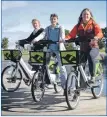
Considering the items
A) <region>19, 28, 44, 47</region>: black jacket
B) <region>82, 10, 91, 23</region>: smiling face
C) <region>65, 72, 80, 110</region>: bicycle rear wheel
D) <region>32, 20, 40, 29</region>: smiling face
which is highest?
<region>82, 10, 91, 23</region>: smiling face

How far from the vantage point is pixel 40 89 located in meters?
4.85

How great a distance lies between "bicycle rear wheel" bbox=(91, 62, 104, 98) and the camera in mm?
5289

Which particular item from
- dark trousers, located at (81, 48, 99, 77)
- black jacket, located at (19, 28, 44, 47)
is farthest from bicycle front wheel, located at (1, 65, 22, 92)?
dark trousers, located at (81, 48, 99, 77)

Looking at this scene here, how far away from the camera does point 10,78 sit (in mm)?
5535

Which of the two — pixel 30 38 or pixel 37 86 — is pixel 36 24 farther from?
pixel 37 86

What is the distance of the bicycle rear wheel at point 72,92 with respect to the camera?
448 centimetres

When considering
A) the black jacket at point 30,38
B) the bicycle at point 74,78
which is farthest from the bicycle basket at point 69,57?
the black jacket at point 30,38

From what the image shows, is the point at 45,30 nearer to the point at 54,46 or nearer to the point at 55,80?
the point at 54,46

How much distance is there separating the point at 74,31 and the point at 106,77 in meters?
1.38

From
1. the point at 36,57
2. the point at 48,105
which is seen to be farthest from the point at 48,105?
the point at 36,57

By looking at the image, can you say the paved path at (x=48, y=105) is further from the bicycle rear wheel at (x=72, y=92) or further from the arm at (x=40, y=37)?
the arm at (x=40, y=37)

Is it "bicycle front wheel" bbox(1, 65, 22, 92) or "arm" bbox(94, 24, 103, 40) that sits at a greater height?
"arm" bbox(94, 24, 103, 40)

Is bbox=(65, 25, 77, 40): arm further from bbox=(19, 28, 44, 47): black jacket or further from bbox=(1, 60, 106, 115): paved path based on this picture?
bbox=(1, 60, 106, 115): paved path

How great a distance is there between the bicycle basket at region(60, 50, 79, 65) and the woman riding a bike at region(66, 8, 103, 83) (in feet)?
1.05
